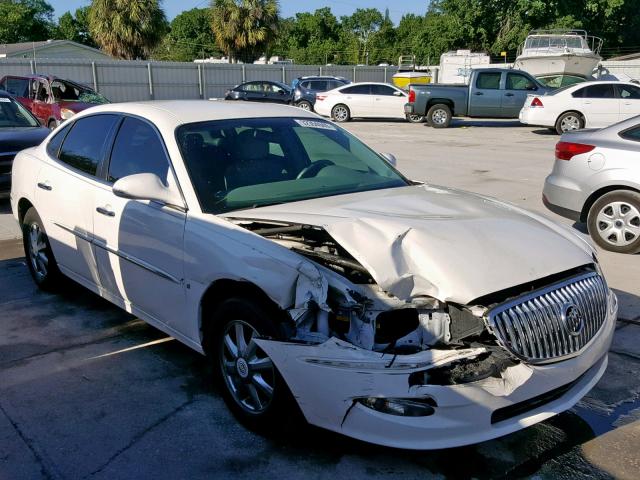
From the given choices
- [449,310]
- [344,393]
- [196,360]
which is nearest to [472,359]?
[449,310]

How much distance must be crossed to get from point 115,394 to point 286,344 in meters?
1.43

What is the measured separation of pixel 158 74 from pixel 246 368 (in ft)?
108

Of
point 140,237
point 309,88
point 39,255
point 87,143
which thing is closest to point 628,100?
point 309,88

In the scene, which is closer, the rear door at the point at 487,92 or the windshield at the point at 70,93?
the windshield at the point at 70,93

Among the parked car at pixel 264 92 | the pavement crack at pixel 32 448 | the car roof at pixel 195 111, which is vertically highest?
the car roof at pixel 195 111

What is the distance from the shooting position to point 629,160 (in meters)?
6.41

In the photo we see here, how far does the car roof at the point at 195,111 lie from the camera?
4.13m

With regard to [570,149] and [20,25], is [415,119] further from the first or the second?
[20,25]

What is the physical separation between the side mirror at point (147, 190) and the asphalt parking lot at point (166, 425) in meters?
1.12

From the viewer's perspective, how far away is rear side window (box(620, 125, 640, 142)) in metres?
6.50

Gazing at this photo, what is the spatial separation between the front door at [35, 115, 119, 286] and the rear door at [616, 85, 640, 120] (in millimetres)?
17019

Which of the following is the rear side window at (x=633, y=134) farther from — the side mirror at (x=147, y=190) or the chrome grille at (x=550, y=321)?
the side mirror at (x=147, y=190)

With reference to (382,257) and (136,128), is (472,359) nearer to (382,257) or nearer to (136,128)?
(382,257)

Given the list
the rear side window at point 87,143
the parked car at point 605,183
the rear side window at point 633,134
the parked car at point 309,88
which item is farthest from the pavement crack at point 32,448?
the parked car at point 309,88
